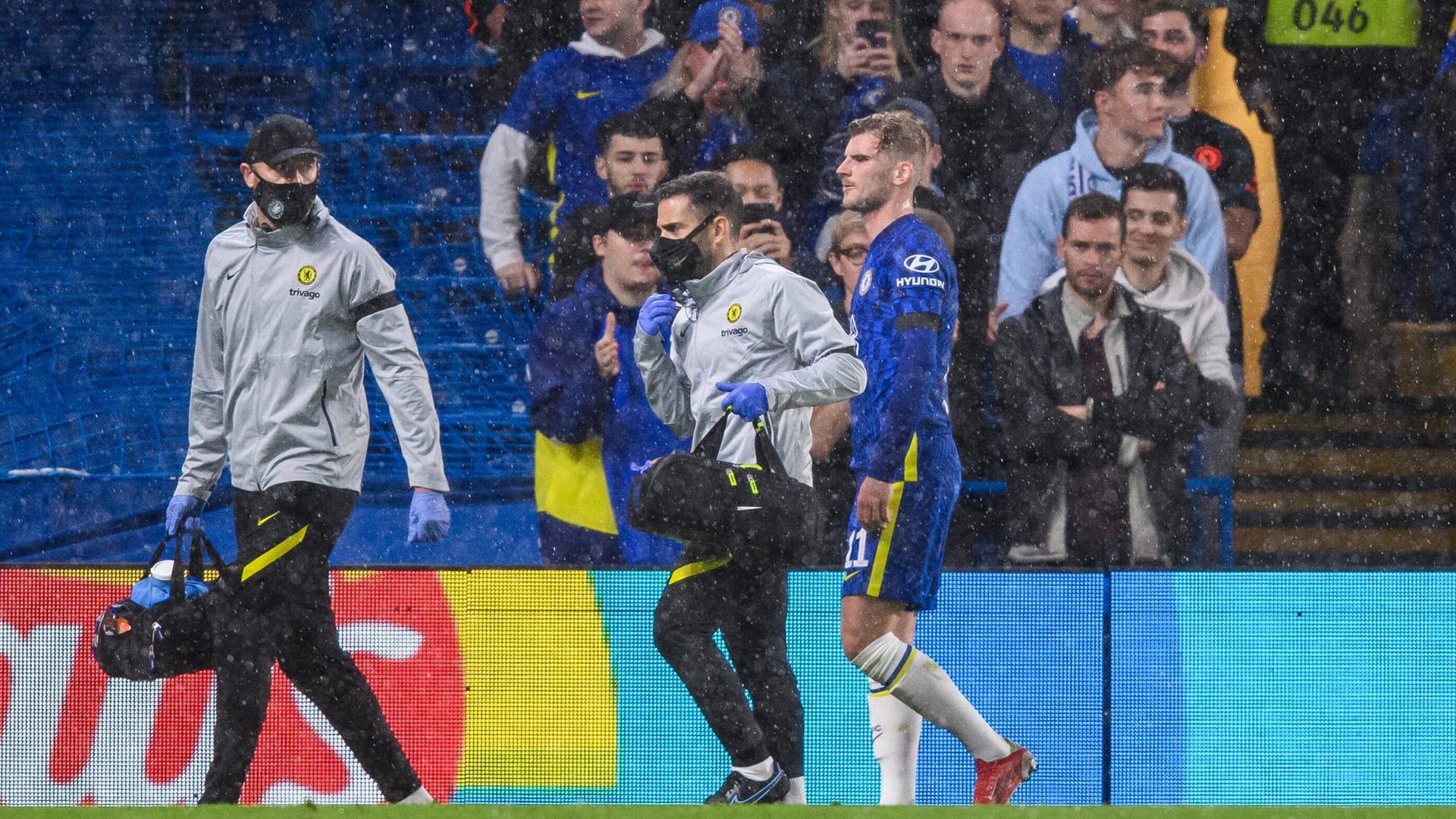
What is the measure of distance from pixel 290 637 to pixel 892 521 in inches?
71.8

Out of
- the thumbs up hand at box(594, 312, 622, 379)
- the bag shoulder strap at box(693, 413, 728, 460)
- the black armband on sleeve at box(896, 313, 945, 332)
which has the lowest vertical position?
the thumbs up hand at box(594, 312, 622, 379)

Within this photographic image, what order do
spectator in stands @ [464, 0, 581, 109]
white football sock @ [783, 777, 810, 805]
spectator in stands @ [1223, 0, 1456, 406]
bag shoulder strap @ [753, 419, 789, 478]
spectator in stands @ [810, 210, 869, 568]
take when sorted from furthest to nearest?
spectator in stands @ [1223, 0, 1456, 406]
spectator in stands @ [464, 0, 581, 109]
spectator in stands @ [810, 210, 869, 568]
white football sock @ [783, 777, 810, 805]
bag shoulder strap @ [753, 419, 789, 478]

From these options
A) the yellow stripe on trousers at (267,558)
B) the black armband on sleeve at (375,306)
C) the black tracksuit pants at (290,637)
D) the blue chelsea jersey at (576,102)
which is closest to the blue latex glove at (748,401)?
the black armband on sleeve at (375,306)

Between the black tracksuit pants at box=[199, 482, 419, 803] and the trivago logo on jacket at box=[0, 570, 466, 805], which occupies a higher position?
the black tracksuit pants at box=[199, 482, 419, 803]

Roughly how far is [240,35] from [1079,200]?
3915mm

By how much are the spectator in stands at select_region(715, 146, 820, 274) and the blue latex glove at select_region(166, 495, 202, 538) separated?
8.75 feet

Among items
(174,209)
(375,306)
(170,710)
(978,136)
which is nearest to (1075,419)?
(978,136)

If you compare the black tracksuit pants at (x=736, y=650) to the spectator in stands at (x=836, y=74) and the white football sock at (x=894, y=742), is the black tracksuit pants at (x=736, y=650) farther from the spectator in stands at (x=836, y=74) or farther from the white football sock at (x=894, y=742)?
the spectator in stands at (x=836, y=74)

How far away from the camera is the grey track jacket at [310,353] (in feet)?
16.3

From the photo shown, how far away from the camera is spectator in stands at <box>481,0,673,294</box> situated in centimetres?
746

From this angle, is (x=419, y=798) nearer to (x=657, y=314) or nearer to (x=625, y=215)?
(x=657, y=314)

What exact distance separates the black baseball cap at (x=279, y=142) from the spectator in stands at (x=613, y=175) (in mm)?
2289

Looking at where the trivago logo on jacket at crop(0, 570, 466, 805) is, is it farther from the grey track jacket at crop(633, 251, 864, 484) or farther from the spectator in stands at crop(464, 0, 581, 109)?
the spectator in stands at crop(464, 0, 581, 109)

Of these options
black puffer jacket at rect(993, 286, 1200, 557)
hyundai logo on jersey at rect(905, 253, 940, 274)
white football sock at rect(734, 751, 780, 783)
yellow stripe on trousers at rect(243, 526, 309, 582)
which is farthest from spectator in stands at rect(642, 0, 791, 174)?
white football sock at rect(734, 751, 780, 783)
